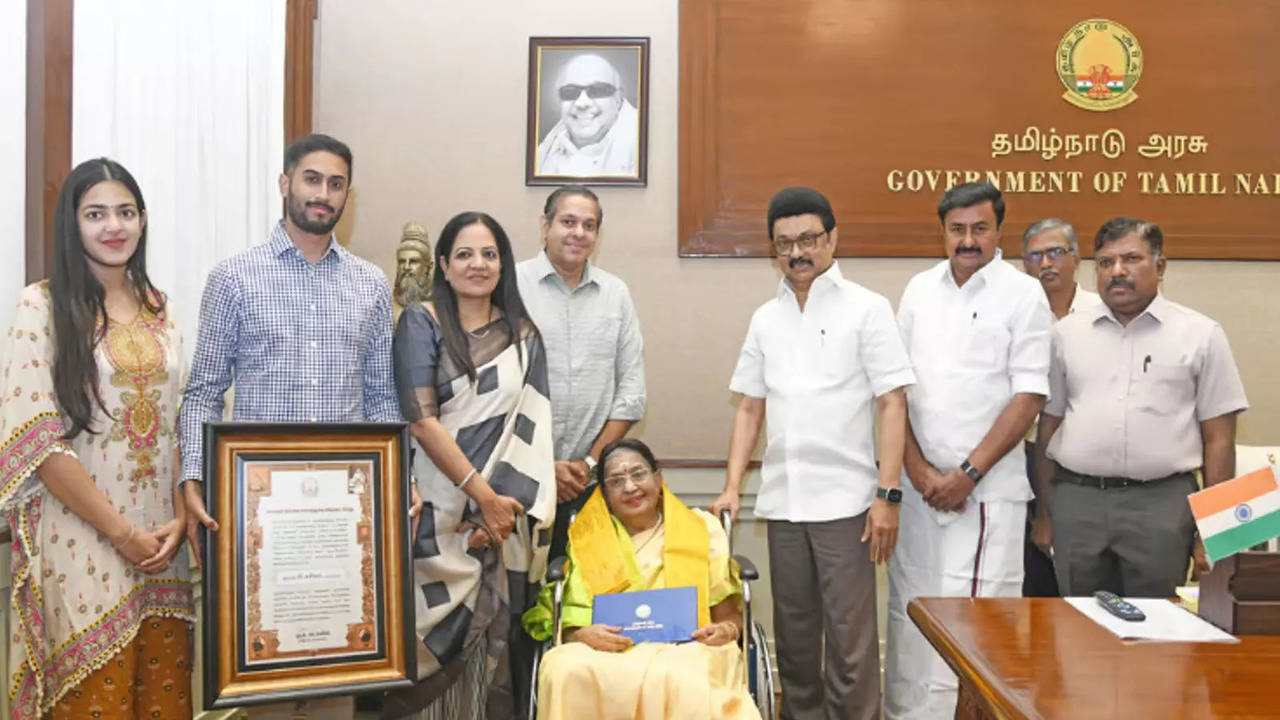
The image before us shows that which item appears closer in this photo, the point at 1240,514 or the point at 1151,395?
the point at 1240,514

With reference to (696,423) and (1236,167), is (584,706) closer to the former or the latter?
(696,423)

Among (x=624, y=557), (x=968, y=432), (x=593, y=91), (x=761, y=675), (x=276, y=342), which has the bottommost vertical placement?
(x=761, y=675)

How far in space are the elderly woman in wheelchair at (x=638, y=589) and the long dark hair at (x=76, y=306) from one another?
50.7 inches

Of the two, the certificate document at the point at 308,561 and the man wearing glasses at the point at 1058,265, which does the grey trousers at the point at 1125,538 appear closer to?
the man wearing glasses at the point at 1058,265

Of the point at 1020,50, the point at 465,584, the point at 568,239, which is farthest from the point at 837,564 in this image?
the point at 1020,50

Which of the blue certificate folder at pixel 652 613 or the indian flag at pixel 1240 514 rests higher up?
the indian flag at pixel 1240 514

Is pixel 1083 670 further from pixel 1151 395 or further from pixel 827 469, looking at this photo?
pixel 1151 395

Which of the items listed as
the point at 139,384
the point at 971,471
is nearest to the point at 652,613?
the point at 971,471

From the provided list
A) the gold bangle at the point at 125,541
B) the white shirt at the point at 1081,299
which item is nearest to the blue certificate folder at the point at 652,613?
the gold bangle at the point at 125,541

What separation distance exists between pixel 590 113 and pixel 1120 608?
9.39 feet

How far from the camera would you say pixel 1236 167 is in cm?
398

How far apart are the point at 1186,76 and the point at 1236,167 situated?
451 millimetres

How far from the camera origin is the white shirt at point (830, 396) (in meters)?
2.85

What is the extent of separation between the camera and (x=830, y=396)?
288 cm
